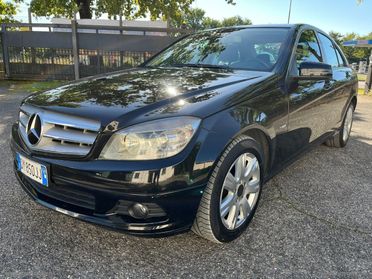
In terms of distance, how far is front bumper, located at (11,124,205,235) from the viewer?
6.04 ft

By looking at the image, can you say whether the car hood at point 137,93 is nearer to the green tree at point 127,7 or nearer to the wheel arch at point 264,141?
the wheel arch at point 264,141

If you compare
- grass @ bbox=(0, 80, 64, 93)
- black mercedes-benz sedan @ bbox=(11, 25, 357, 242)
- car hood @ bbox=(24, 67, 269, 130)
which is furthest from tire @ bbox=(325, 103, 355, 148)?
grass @ bbox=(0, 80, 64, 93)

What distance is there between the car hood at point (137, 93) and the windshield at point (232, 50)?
22 cm

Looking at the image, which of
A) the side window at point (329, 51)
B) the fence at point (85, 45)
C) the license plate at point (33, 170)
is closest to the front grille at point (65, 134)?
the license plate at point (33, 170)

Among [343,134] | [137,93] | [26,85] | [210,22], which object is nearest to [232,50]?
[137,93]

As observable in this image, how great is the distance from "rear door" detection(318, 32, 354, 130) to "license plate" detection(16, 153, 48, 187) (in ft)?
9.67

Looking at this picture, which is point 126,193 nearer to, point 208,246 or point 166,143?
point 166,143

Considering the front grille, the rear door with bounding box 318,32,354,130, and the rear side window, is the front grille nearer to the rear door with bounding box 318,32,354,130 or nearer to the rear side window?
the rear door with bounding box 318,32,354,130

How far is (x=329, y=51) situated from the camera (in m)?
4.16

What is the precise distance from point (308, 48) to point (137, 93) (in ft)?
6.85

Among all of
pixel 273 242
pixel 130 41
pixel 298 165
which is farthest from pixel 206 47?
pixel 130 41

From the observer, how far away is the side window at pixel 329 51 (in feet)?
13.1

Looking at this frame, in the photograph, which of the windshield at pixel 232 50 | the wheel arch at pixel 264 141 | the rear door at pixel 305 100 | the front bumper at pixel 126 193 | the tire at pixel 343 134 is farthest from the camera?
the tire at pixel 343 134

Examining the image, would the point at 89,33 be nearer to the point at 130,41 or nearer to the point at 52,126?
the point at 130,41
